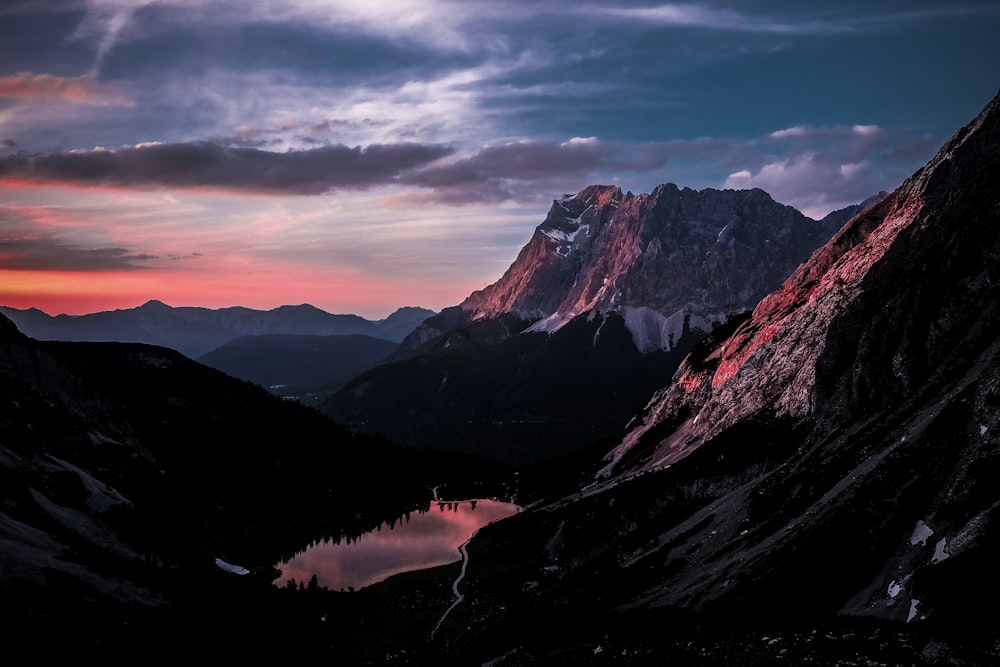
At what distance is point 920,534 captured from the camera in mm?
58875

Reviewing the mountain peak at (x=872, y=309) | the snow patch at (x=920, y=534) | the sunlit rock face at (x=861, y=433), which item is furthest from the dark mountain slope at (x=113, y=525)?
the mountain peak at (x=872, y=309)

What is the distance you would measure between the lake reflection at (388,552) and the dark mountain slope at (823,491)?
1504cm

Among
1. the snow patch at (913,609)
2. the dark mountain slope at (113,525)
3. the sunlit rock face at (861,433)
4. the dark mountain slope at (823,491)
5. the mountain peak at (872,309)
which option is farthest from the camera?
the mountain peak at (872,309)

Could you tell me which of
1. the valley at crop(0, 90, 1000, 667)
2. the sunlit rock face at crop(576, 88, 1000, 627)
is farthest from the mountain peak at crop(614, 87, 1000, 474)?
the valley at crop(0, 90, 1000, 667)

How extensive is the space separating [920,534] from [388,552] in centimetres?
12044

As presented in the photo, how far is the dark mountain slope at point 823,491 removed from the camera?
52.9 m

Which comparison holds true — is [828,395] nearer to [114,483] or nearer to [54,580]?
[54,580]

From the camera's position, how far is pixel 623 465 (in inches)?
6358

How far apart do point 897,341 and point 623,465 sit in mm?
72134

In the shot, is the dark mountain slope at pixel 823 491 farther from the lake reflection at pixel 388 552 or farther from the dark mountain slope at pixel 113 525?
the dark mountain slope at pixel 113 525

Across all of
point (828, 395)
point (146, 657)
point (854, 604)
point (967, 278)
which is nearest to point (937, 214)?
point (967, 278)

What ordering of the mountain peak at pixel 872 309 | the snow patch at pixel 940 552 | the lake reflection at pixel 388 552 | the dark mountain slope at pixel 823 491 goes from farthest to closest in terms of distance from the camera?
1. the lake reflection at pixel 388 552
2. the mountain peak at pixel 872 309
3. the snow patch at pixel 940 552
4. the dark mountain slope at pixel 823 491

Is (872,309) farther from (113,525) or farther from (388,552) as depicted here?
(113,525)

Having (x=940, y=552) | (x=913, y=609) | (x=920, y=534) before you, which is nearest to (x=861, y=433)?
(x=920, y=534)
